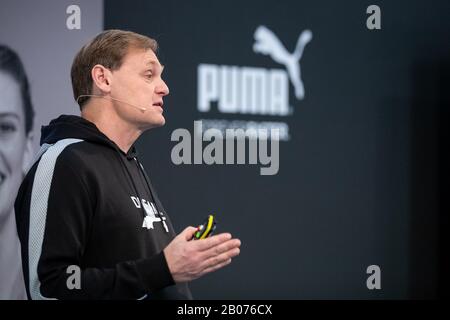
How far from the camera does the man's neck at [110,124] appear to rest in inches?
70.5

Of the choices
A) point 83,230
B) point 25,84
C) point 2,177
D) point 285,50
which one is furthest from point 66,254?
point 285,50

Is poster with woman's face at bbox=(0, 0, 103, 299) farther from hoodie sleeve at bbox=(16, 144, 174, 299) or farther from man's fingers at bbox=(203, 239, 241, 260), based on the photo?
man's fingers at bbox=(203, 239, 241, 260)

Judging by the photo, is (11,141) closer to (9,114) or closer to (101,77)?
(9,114)

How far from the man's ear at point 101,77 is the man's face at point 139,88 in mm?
13

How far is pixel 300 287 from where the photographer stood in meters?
3.86

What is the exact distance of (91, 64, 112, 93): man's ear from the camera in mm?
1789

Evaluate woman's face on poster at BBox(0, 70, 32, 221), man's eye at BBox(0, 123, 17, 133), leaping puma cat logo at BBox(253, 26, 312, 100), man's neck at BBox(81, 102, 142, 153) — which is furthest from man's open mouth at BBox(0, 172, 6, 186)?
leaping puma cat logo at BBox(253, 26, 312, 100)

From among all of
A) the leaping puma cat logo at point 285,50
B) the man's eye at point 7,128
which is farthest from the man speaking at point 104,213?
the leaping puma cat logo at point 285,50

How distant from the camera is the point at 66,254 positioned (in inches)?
59.2

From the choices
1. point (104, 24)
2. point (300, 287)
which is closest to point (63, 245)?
point (104, 24)

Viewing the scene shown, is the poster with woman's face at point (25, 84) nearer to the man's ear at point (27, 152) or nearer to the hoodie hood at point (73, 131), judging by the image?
the man's ear at point (27, 152)

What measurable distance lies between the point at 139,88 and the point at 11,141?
143cm

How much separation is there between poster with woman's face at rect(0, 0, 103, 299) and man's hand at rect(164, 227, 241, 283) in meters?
1.71
